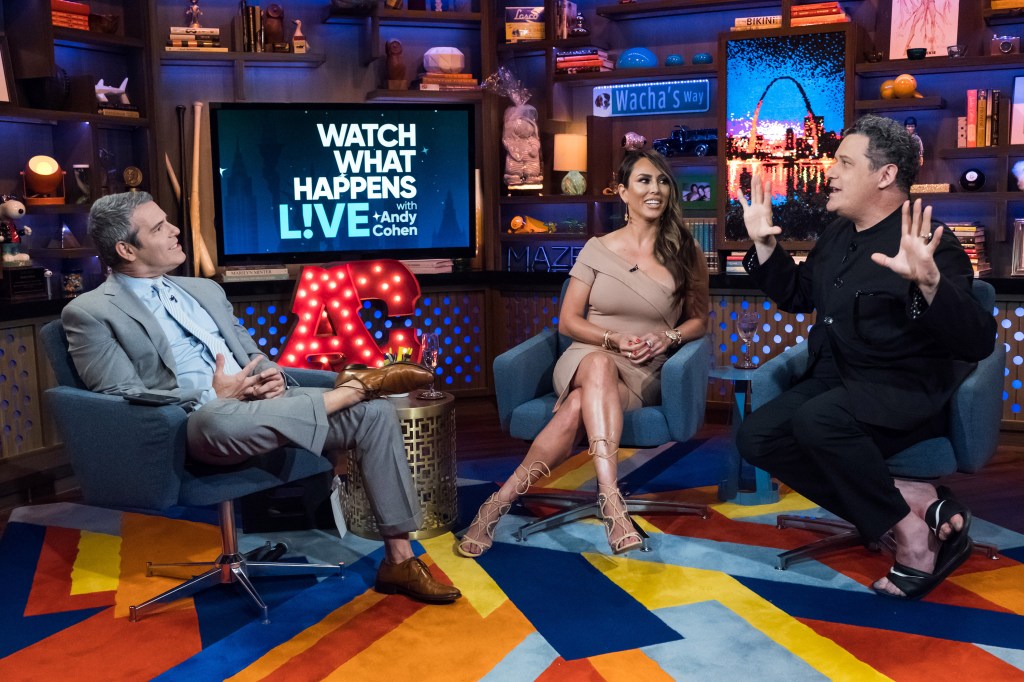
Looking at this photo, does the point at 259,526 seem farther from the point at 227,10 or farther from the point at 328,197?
the point at 227,10

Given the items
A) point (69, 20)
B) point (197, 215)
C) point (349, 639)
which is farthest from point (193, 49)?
point (349, 639)

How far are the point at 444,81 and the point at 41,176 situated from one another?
2055 millimetres

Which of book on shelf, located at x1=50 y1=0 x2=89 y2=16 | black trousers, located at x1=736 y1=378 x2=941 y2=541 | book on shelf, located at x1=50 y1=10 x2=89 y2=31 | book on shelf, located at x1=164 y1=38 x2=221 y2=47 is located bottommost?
black trousers, located at x1=736 y1=378 x2=941 y2=541

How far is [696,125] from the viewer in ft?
18.6

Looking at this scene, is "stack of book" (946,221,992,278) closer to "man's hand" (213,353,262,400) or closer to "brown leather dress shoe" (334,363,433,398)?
"brown leather dress shoe" (334,363,433,398)

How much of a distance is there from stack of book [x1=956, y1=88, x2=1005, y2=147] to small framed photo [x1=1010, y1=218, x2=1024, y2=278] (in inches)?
15.8

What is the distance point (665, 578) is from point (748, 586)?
251 millimetres

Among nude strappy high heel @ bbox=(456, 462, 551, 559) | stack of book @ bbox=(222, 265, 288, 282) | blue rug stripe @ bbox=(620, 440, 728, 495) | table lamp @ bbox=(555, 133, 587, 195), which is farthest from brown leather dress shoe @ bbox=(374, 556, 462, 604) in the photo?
table lamp @ bbox=(555, 133, 587, 195)

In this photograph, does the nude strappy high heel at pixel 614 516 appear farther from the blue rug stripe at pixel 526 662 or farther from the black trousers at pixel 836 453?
the blue rug stripe at pixel 526 662

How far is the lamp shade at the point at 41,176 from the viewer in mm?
4684

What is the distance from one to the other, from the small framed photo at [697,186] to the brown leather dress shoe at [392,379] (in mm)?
3076

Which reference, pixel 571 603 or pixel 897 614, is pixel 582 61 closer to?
pixel 571 603

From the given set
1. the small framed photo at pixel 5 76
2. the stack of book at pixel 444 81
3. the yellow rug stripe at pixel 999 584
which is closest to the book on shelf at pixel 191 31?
the small framed photo at pixel 5 76

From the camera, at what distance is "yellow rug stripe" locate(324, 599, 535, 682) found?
266 cm
